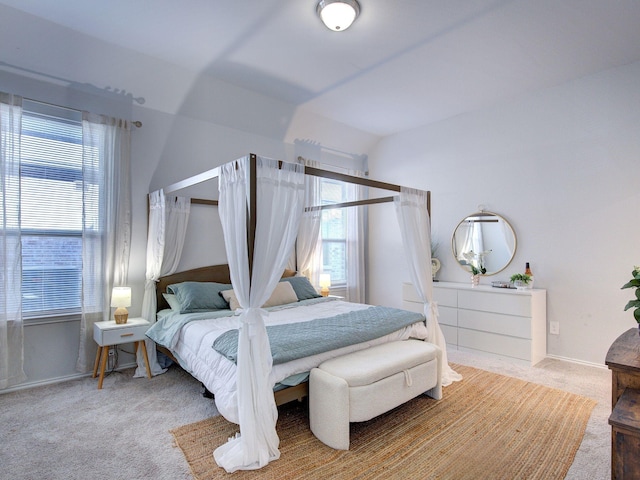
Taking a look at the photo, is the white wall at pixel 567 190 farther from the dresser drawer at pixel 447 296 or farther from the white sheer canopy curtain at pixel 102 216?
the white sheer canopy curtain at pixel 102 216

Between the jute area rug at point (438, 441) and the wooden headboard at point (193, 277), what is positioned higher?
the wooden headboard at point (193, 277)

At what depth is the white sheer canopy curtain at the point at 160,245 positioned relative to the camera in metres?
3.49

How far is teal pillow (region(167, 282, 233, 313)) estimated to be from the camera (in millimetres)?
3500

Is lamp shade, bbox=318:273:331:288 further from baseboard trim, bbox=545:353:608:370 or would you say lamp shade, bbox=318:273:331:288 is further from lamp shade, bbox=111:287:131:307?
baseboard trim, bbox=545:353:608:370

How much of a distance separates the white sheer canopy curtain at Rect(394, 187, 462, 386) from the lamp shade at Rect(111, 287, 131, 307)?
2.64 meters

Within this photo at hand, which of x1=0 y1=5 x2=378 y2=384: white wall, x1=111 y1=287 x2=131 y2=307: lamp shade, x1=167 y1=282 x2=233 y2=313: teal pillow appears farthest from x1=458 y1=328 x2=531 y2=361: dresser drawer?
x1=111 y1=287 x2=131 y2=307: lamp shade

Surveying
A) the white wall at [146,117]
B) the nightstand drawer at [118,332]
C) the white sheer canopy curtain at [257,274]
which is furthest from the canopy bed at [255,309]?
the white wall at [146,117]

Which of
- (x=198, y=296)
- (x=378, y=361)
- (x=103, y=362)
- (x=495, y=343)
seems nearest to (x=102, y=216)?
(x=198, y=296)

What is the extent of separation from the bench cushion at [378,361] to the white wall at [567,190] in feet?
6.89

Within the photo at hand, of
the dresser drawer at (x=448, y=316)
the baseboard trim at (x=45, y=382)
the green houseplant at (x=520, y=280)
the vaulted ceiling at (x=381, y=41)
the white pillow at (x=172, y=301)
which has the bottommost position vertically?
the baseboard trim at (x=45, y=382)

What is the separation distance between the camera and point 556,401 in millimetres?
2881

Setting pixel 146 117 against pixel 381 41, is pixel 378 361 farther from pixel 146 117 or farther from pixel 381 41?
pixel 146 117

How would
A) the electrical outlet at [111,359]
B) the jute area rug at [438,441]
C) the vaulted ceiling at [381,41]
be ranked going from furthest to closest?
the electrical outlet at [111,359], the vaulted ceiling at [381,41], the jute area rug at [438,441]

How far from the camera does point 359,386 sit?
2264 mm
